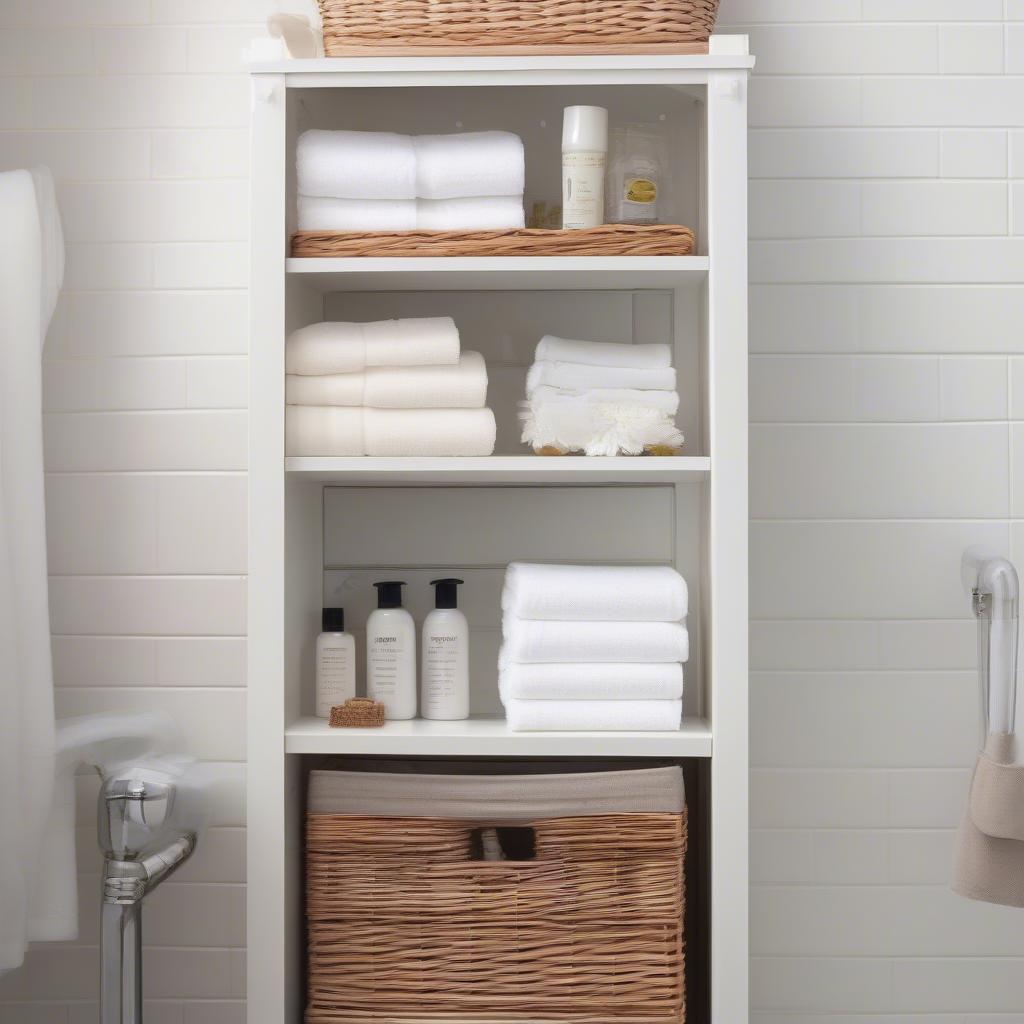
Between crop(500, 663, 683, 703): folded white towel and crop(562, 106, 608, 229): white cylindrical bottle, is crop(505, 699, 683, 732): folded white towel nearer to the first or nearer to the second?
crop(500, 663, 683, 703): folded white towel

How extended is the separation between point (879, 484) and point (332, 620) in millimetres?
779

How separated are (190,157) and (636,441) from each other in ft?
2.56

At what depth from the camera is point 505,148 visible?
134 centimetres

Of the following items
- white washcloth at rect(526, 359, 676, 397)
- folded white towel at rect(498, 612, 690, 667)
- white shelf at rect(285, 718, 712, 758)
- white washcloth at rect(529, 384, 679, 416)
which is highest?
white washcloth at rect(526, 359, 676, 397)

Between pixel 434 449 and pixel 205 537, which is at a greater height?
pixel 434 449

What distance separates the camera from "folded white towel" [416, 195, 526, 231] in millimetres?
1336

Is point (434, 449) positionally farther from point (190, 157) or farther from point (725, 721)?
point (190, 157)

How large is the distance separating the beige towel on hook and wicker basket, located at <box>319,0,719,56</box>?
94 cm

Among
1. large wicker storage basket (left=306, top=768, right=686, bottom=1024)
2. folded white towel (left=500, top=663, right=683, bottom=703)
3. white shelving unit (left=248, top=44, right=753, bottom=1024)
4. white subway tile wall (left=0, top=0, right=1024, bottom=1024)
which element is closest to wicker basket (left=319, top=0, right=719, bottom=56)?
white shelving unit (left=248, top=44, right=753, bottom=1024)

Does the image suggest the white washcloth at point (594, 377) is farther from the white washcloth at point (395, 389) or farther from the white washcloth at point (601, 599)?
the white washcloth at point (601, 599)

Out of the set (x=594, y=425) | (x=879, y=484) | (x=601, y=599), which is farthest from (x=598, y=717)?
(x=879, y=484)

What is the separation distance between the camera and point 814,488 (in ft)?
5.12

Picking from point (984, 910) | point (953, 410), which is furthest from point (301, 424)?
point (984, 910)

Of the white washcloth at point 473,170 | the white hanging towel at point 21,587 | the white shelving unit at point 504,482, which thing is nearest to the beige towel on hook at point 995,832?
the white shelving unit at point 504,482
